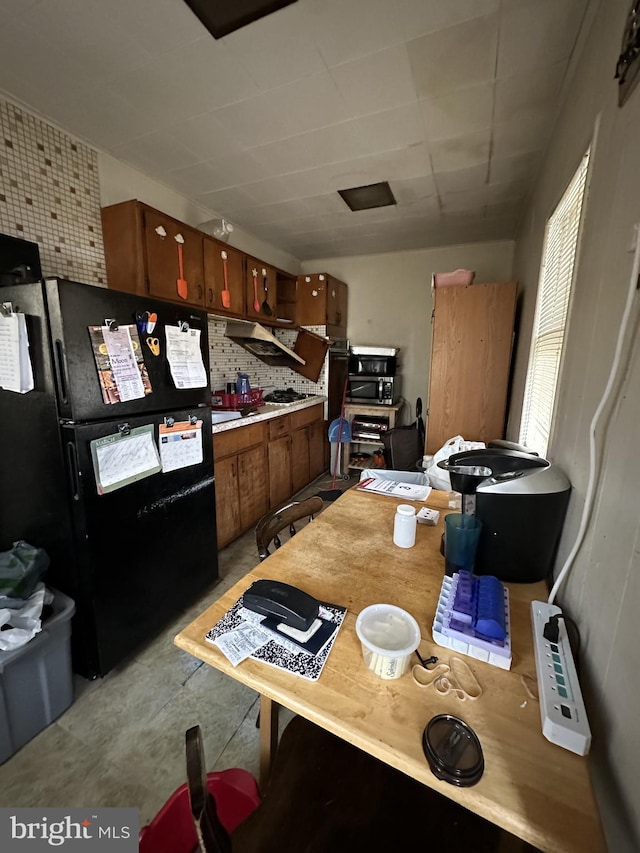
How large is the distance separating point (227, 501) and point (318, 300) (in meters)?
2.40

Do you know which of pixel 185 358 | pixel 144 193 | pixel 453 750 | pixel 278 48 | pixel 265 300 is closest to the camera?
pixel 453 750

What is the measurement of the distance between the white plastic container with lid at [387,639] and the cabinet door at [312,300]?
335 centimetres

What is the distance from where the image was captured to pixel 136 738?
1257mm

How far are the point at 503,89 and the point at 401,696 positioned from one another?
2.40 meters

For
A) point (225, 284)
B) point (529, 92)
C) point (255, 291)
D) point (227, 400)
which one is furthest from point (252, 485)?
point (529, 92)

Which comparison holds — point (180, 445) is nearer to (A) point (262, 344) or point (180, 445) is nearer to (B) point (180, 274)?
(B) point (180, 274)

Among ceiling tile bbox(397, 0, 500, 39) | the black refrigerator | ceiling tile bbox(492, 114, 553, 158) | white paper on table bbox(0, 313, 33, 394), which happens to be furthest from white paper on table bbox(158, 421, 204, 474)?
ceiling tile bbox(492, 114, 553, 158)

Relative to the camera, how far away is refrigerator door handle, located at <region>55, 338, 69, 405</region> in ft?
4.01

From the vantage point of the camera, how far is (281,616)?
766mm

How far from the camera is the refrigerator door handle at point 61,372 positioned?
1223 millimetres

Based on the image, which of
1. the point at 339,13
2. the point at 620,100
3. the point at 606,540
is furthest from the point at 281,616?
the point at 339,13

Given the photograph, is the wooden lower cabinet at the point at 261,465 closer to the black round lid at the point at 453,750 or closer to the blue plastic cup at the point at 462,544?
the blue plastic cup at the point at 462,544

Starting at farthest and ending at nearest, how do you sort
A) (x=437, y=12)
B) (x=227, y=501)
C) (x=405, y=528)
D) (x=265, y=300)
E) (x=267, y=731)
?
(x=265, y=300) < (x=227, y=501) < (x=437, y=12) < (x=405, y=528) < (x=267, y=731)

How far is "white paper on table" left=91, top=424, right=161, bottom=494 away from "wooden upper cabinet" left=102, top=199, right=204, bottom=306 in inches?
43.1
